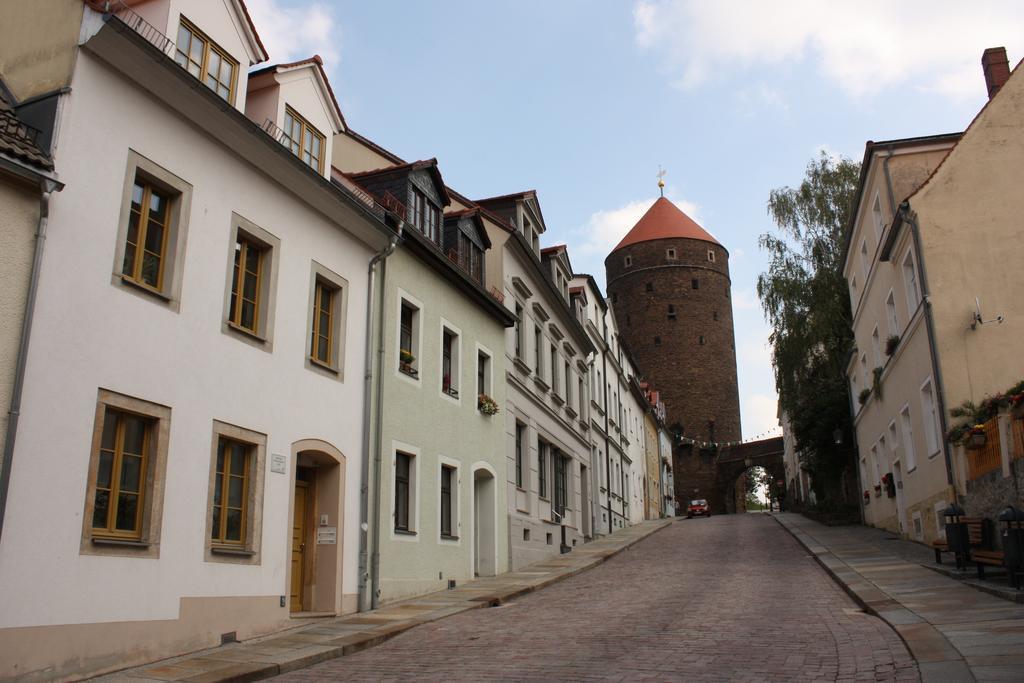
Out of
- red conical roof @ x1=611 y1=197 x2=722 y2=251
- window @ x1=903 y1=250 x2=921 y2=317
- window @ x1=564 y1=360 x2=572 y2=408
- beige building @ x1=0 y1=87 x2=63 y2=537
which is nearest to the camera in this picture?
beige building @ x1=0 y1=87 x2=63 y2=537

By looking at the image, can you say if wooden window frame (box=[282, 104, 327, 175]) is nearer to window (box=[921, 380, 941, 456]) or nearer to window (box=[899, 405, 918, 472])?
window (box=[921, 380, 941, 456])

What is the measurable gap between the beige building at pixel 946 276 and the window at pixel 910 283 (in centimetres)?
5

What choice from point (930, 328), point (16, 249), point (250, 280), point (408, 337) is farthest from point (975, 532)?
point (16, 249)

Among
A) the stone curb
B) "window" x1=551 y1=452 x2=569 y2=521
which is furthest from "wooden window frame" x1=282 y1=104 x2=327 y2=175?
"window" x1=551 y1=452 x2=569 y2=521

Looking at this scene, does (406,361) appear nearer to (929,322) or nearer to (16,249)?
(16,249)

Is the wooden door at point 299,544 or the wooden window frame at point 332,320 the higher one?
the wooden window frame at point 332,320

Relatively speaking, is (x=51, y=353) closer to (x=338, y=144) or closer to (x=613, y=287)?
(x=338, y=144)

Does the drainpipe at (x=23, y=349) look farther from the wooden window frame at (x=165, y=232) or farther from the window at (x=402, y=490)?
the window at (x=402, y=490)

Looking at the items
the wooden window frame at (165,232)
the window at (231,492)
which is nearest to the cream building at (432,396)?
the window at (231,492)

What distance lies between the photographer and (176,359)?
1080 cm

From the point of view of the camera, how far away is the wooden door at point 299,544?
13414 millimetres

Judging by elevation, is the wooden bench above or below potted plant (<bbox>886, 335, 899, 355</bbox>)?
below

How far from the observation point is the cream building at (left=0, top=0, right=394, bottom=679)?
902 cm

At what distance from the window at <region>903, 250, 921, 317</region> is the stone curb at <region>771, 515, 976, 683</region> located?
20.6 feet
